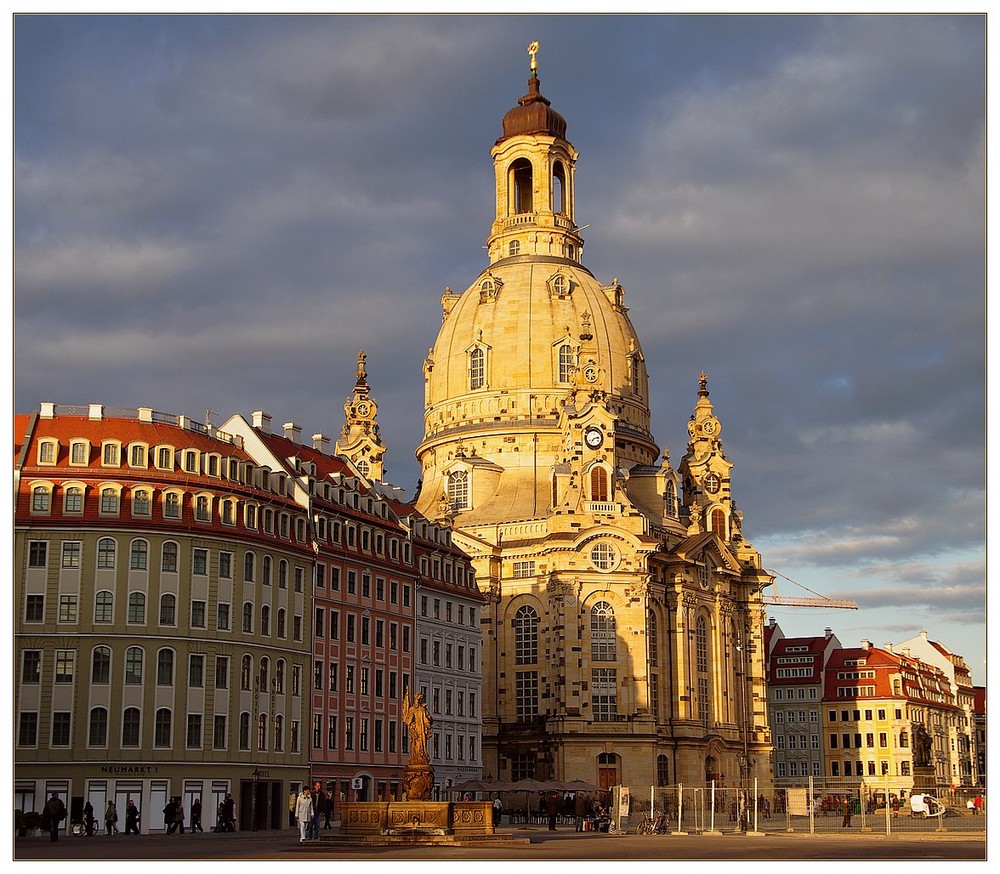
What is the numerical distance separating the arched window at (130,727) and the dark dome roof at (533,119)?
96620 mm

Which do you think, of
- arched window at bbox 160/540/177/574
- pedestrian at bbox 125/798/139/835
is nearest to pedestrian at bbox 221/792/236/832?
pedestrian at bbox 125/798/139/835

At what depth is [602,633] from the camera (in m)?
130

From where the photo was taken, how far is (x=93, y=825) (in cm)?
6831

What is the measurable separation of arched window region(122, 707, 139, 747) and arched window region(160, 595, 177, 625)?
171 inches

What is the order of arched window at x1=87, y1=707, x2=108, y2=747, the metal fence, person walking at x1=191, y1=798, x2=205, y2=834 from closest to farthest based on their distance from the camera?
person walking at x1=191, y1=798, x2=205, y2=834, the metal fence, arched window at x1=87, y1=707, x2=108, y2=747

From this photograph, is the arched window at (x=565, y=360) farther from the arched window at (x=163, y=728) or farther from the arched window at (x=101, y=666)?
the arched window at (x=101, y=666)

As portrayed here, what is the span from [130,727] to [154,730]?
1129mm

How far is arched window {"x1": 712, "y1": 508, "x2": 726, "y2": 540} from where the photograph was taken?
151500 millimetres

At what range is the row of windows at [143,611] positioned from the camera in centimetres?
7319

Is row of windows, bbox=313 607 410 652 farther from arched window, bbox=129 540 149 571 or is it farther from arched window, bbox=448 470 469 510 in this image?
arched window, bbox=448 470 469 510

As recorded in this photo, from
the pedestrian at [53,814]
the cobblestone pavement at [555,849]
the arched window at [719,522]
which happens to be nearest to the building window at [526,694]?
the arched window at [719,522]

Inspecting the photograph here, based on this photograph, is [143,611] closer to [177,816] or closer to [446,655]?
[177,816]

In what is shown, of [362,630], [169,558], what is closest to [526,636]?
[362,630]

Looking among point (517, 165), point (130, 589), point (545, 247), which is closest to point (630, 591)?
point (545, 247)
